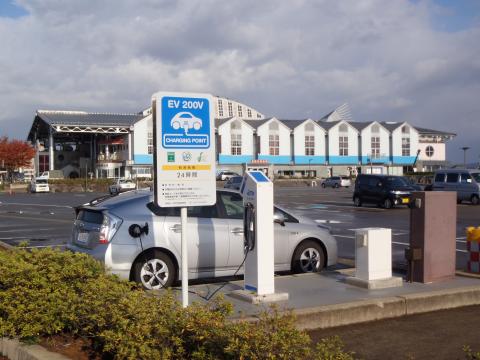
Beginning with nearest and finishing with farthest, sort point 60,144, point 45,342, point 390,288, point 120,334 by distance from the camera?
point 120,334 → point 45,342 → point 390,288 → point 60,144

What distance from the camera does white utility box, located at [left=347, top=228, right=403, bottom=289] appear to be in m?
8.37

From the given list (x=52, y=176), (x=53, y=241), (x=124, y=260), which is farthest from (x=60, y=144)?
(x=124, y=260)

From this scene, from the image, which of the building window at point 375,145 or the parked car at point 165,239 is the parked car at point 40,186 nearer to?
the building window at point 375,145

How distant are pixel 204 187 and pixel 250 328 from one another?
7.33ft

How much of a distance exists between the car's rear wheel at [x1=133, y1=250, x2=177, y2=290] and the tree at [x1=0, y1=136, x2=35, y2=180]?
294 ft

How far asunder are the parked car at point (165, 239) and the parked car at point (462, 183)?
79.2ft

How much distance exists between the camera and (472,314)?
24.8 feet

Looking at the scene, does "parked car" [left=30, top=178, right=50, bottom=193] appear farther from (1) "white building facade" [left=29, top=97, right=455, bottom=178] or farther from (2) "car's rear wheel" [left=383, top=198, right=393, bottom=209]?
(2) "car's rear wheel" [left=383, top=198, right=393, bottom=209]

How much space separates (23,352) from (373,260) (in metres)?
4.92

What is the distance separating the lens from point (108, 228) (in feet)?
28.2

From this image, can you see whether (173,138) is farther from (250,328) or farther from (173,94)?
(250,328)

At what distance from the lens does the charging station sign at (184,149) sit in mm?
6035

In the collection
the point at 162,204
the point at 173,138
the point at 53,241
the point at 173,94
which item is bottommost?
the point at 53,241

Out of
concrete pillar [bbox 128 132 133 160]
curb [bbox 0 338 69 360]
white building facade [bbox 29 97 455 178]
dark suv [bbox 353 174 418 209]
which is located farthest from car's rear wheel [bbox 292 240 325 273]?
concrete pillar [bbox 128 132 133 160]
